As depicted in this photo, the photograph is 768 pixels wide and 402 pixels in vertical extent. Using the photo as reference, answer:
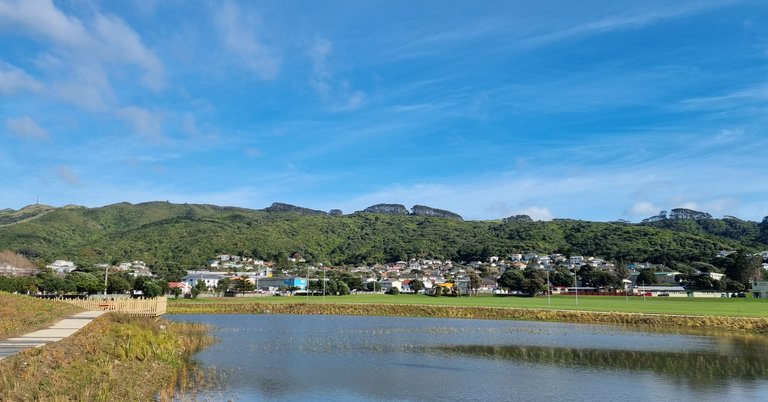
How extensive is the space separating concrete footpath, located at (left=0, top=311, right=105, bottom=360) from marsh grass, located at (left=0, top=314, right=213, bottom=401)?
60cm

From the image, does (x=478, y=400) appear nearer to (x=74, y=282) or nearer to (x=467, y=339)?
(x=467, y=339)

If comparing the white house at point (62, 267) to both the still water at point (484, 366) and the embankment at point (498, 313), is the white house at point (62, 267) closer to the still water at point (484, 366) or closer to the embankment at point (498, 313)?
A: the embankment at point (498, 313)

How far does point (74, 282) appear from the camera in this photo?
78.8 m

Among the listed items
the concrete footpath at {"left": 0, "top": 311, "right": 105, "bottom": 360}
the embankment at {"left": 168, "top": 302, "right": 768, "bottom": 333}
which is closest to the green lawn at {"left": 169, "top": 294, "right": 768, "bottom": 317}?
the embankment at {"left": 168, "top": 302, "right": 768, "bottom": 333}

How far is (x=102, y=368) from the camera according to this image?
1908 cm

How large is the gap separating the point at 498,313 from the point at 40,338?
4909 cm

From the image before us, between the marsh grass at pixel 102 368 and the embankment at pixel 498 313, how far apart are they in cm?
3959

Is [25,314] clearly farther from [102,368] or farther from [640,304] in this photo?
[640,304]

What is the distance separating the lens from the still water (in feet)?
70.2

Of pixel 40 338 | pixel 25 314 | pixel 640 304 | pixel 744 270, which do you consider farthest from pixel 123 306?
pixel 744 270

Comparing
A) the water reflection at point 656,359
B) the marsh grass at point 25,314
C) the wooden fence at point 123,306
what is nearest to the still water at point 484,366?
the water reflection at point 656,359

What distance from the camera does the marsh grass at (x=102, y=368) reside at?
15000 mm

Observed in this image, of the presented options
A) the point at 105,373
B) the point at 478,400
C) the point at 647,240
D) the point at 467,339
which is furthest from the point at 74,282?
the point at 647,240

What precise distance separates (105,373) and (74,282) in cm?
6955
